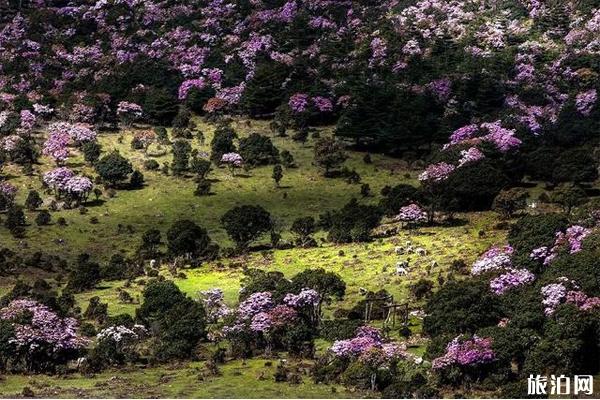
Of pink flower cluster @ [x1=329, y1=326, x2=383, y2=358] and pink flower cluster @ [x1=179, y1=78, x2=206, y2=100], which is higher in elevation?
pink flower cluster @ [x1=179, y1=78, x2=206, y2=100]

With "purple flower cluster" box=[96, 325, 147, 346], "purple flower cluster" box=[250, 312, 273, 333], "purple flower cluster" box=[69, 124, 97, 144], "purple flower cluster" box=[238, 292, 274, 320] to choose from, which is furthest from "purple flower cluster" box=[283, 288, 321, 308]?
"purple flower cluster" box=[69, 124, 97, 144]

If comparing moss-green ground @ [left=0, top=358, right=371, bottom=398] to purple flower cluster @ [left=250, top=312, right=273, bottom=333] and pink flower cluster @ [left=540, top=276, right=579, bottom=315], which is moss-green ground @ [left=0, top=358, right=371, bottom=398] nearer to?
purple flower cluster @ [left=250, top=312, right=273, bottom=333]

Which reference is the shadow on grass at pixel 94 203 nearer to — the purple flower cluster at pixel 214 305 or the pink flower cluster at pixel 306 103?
the pink flower cluster at pixel 306 103

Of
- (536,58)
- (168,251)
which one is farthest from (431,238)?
(536,58)

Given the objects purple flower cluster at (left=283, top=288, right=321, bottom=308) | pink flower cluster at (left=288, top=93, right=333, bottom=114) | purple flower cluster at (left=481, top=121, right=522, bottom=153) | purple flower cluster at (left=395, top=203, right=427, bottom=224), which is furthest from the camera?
pink flower cluster at (left=288, top=93, right=333, bottom=114)

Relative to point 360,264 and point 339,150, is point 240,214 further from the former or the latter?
point 339,150
